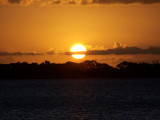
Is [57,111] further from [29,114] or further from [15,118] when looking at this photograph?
[15,118]

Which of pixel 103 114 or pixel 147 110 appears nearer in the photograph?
pixel 103 114

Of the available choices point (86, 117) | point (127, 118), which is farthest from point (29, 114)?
point (127, 118)

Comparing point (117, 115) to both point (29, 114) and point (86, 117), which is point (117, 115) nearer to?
point (86, 117)

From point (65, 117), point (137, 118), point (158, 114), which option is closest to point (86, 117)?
point (65, 117)

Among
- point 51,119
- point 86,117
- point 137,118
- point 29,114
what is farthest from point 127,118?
point 29,114

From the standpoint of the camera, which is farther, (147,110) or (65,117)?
(147,110)

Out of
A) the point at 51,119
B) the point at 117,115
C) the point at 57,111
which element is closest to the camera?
the point at 51,119

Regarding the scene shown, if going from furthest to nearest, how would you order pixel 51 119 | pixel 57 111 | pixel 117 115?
pixel 57 111 → pixel 117 115 → pixel 51 119

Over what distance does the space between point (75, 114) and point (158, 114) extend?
1247cm

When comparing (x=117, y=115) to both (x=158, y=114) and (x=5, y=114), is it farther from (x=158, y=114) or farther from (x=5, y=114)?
(x=5, y=114)

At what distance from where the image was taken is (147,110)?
72375mm

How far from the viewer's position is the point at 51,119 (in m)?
60.0

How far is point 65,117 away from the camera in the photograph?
6222 centimetres

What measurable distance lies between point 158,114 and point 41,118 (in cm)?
1770
